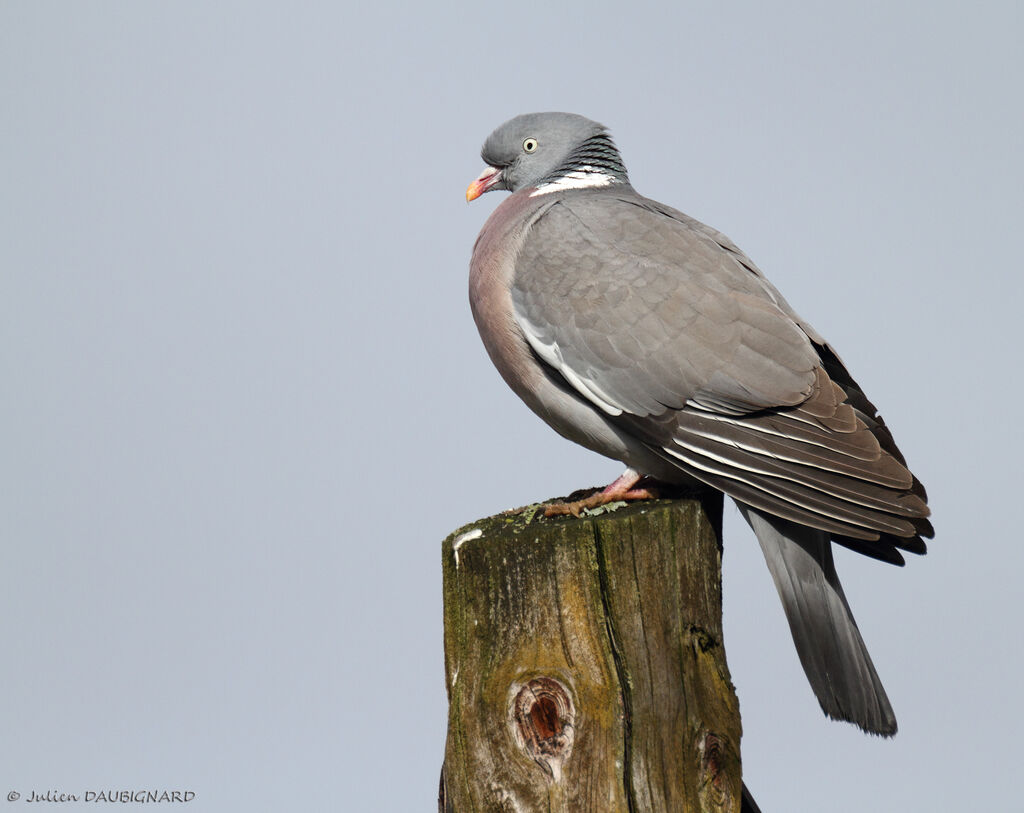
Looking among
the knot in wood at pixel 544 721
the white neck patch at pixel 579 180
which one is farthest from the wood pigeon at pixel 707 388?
the knot in wood at pixel 544 721

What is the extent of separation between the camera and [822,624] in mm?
4102

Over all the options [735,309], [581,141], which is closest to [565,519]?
[735,309]

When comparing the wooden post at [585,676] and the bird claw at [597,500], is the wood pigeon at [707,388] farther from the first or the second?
the wooden post at [585,676]

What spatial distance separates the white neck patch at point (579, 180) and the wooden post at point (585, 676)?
83.7 inches

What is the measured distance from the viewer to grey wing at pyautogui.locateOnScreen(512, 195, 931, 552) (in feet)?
13.3

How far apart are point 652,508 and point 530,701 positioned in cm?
81

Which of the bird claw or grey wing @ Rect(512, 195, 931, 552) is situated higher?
grey wing @ Rect(512, 195, 931, 552)

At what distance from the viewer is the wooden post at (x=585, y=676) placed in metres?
3.44

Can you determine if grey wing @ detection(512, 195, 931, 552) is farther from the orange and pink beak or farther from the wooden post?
the orange and pink beak

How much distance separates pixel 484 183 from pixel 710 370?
1.98m

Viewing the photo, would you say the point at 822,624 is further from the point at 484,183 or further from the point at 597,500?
the point at 484,183

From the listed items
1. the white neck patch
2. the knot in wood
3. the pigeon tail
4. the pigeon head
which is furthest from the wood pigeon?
the knot in wood

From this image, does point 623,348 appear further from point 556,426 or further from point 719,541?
point 719,541

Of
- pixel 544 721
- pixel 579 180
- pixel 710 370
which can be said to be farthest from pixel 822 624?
pixel 579 180
